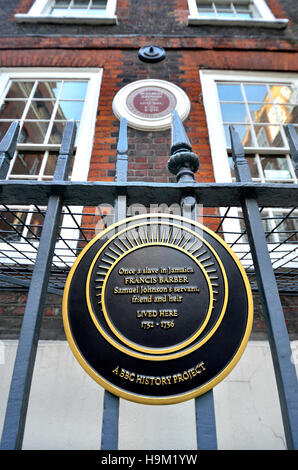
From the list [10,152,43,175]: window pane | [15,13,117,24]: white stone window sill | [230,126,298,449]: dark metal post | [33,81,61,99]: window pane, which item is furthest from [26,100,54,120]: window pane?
[230,126,298,449]: dark metal post

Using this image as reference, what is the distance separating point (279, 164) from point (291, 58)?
2.16m

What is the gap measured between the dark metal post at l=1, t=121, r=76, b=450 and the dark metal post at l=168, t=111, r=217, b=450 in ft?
2.02

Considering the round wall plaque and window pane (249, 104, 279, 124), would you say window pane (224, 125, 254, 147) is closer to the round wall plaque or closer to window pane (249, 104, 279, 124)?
window pane (249, 104, 279, 124)

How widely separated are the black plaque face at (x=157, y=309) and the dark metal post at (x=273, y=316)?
89 mm

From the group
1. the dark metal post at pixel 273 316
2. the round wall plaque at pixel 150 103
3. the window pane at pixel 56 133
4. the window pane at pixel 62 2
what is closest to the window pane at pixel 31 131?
the window pane at pixel 56 133

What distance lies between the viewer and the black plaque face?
3.29 feet

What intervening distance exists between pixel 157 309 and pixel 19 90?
16.1 ft

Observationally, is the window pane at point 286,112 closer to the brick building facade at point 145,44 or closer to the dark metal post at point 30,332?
the brick building facade at point 145,44

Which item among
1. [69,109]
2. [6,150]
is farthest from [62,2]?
[6,150]

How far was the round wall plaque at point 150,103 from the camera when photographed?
3.71m

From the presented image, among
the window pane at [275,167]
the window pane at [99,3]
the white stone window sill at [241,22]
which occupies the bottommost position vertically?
the window pane at [275,167]

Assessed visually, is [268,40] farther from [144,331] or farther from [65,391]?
[65,391]

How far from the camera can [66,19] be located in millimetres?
4867

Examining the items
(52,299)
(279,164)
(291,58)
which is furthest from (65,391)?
(291,58)
